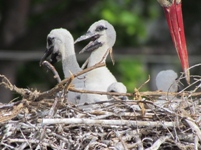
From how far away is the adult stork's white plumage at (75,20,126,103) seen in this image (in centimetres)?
588

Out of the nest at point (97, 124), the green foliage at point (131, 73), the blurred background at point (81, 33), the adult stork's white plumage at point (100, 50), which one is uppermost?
the blurred background at point (81, 33)

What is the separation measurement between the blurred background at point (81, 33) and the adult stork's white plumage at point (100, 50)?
410 centimetres

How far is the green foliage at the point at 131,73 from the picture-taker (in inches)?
436

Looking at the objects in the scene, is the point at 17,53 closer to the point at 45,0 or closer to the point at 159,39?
the point at 45,0

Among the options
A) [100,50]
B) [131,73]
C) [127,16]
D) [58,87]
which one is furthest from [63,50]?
[127,16]

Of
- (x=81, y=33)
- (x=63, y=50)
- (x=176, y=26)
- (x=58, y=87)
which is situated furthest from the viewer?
(x=81, y=33)

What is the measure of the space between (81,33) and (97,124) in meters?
6.33

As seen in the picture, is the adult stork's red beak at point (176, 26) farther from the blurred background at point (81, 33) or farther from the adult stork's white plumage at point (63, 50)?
the blurred background at point (81, 33)

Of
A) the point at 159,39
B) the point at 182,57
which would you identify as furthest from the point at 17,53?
the point at 182,57

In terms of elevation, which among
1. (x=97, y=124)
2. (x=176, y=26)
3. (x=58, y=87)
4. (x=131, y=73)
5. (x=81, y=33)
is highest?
(x=81, y=33)

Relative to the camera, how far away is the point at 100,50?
6062 mm

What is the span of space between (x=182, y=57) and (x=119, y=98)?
1183 mm

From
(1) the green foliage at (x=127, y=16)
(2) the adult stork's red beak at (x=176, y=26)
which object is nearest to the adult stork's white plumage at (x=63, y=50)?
(2) the adult stork's red beak at (x=176, y=26)

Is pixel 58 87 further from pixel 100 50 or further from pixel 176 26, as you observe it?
pixel 176 26
